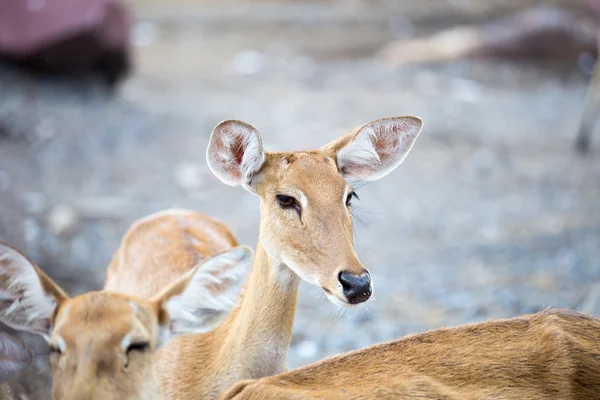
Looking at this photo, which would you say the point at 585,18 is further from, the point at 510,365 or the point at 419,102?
the point at 510,365

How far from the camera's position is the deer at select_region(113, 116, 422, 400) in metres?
3.52

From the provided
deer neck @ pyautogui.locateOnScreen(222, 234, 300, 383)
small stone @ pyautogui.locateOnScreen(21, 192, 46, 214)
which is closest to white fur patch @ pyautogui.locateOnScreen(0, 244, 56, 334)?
deer neck @ pyautogui.locateOnScreen(222, 234, 300, 383)

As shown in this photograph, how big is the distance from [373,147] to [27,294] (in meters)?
1.70

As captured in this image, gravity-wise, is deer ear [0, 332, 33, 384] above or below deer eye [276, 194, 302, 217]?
below

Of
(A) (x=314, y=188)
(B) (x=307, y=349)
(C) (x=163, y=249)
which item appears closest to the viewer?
(A) (x=314, y=188)

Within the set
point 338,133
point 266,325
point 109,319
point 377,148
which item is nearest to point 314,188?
point 377,148

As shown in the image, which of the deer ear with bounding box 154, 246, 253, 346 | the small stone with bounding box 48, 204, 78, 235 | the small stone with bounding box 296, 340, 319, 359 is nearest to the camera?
the deer ear with bounding box 154, 246, 253, 346

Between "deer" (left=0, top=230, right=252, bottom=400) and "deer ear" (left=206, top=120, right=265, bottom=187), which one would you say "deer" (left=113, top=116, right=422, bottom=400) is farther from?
"deer" (left=0, top=230, right=252, bottom=400)

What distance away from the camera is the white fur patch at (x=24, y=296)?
280 centimetres

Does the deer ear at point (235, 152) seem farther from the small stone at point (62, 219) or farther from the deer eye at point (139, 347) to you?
the small stone at point (62, 219)

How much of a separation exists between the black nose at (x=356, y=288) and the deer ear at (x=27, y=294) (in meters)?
1.07

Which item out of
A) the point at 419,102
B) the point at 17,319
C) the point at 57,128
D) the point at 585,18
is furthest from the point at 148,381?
the point at 585,18

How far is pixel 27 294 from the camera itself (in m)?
2.84

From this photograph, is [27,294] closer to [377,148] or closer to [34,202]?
[377,148]
